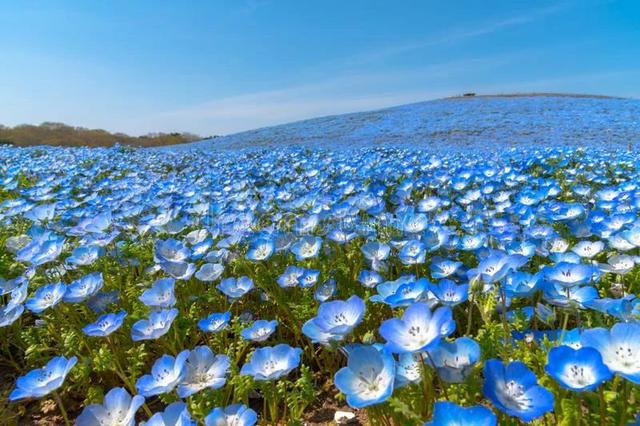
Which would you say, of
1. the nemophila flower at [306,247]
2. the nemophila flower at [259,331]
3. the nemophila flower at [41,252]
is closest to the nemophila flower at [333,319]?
the nemophila flower at [259,331]

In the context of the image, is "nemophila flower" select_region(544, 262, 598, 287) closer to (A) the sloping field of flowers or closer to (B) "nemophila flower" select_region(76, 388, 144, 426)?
(A) the sloping field of flowers

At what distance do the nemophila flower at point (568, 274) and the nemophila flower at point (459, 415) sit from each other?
33.5 inches

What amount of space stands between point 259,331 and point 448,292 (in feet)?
2.40

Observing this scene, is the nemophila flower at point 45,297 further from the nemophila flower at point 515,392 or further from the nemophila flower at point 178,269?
the nemophila flower at point 515,392

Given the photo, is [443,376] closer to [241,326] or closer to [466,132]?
[241,326]

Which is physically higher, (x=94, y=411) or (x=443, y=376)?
(x=443, y=376)

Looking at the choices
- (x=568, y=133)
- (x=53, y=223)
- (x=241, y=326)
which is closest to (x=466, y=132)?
(x=568, y=133)

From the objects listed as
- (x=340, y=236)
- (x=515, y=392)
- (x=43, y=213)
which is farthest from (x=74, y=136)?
(x=515, y=392)

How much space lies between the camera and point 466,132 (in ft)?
51.1

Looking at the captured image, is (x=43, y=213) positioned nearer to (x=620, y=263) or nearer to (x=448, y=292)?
(x=448, y=292)

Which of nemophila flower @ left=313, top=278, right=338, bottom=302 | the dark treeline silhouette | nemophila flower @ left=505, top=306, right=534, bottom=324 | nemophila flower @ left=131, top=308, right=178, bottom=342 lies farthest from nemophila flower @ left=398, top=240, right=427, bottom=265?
the dark treeline silhouette

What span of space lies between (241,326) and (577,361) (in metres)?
1.32

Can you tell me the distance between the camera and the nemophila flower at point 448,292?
5.25ft

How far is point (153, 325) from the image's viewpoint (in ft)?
6.31
